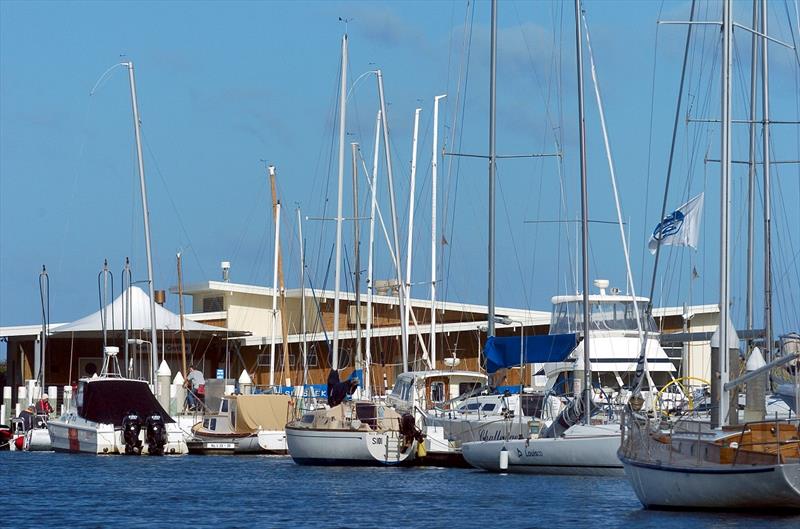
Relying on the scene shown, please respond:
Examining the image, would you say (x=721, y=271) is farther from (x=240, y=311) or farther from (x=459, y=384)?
(x=240, y=311)

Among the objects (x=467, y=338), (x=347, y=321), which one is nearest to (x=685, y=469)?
(x=467, y=338)

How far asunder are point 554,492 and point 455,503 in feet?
9.32

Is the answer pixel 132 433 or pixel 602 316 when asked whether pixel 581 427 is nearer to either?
pixel 602 316

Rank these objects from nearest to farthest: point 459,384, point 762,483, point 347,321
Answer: point 762,483 → point 459,384 → point 347,321

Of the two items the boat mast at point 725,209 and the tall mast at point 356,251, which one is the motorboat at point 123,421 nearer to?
the tall mast at point 356,251

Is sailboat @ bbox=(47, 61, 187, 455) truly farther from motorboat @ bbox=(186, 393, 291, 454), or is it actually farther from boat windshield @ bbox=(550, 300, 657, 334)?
boat windshield @ bbox=(550, 300, 657, 334)

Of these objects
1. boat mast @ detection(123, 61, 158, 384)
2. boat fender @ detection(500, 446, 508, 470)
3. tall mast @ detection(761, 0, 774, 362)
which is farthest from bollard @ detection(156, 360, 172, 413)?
tall mast @ detection(761, 0, 774, 362)

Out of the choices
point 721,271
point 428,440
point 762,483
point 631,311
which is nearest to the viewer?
point 762,483

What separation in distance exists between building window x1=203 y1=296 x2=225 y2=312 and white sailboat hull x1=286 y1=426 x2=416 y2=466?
2976cm

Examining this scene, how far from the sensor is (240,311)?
70.1 meters

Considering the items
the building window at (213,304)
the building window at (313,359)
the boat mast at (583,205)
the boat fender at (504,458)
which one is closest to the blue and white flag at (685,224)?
the boat mast at (583,205)

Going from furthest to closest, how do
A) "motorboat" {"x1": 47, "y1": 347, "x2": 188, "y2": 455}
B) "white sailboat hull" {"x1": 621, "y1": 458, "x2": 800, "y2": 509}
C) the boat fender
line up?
"motorboat" {"x1": 47, "y1": 347, "x2": 188, "y2": 455}
the boat fender
"white sailboat hull" {"x1": 621, "y1": 458, "x2": 800, "y2": 509}

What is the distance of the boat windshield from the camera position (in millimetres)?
45781

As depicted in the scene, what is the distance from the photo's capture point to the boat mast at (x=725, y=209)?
1039 inches
